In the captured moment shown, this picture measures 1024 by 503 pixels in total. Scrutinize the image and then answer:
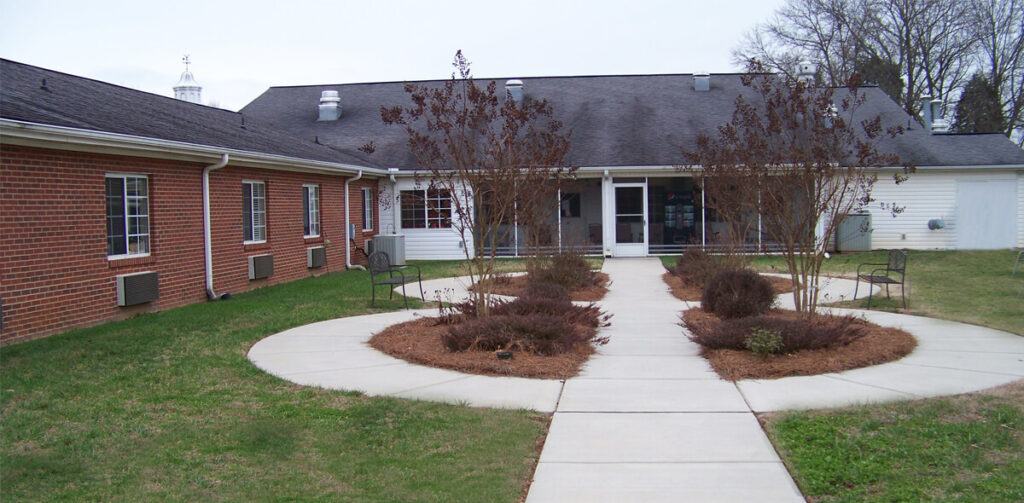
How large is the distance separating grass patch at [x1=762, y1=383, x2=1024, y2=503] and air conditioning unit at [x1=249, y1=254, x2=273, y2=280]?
1161 centimetres

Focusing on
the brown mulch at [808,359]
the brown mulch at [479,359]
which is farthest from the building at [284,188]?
the brown mulch at [808,359]

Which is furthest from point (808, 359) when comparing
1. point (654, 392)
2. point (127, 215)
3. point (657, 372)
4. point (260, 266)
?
point (260, 266)

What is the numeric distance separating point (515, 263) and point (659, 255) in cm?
520

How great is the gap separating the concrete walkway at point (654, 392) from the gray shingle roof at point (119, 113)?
4029 mm

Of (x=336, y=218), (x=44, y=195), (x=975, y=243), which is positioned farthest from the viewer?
(x=975, y=243)

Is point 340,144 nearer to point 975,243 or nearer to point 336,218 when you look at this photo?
point 336,218

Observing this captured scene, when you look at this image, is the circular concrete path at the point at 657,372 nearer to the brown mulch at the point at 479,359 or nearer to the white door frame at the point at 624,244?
the brown mulch at the point at 479,359

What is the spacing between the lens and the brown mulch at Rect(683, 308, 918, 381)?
771 centimetres

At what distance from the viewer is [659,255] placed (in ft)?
80.9

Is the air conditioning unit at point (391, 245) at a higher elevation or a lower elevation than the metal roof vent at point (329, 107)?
lower

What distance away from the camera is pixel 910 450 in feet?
17.2

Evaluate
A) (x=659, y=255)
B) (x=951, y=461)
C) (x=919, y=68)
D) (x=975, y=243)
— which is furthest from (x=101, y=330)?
(x=919, y=68)

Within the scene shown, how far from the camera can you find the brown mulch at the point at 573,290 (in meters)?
14.3

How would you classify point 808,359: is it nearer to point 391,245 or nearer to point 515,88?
point 391,245
